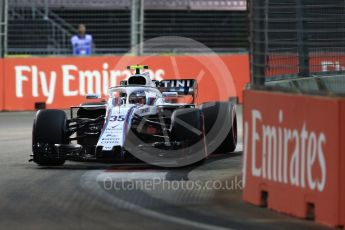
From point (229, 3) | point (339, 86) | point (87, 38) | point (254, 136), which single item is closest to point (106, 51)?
point (87, 38)

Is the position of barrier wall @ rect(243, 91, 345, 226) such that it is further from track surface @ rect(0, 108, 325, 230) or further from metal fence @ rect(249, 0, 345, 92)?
metal fence @ rect(249, 0, 345, 92)

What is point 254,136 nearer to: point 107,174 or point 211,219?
point 211,219

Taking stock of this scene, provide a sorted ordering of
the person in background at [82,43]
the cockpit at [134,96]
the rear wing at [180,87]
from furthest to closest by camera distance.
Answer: the person in background at [82,43] → the rear wing at [180,87] → the cockpit at [134,96]

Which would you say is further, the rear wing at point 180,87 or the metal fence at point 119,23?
the metal fence at point 119,23

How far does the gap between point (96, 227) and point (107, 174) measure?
401 centimetres

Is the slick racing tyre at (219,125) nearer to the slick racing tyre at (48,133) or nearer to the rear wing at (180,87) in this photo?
the rear wing at (180,87)

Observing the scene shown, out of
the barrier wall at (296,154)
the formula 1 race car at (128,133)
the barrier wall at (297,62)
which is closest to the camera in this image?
the barrier wall at (296,154)

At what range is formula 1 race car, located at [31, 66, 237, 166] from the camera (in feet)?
44.0

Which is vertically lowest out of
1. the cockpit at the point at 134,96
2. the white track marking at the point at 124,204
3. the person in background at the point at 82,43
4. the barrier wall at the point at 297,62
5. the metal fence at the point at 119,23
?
the white track marking at the point at 124,204

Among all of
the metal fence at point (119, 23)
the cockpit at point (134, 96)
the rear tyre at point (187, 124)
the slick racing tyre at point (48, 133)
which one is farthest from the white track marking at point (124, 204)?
the metal fence at point (119, 23)

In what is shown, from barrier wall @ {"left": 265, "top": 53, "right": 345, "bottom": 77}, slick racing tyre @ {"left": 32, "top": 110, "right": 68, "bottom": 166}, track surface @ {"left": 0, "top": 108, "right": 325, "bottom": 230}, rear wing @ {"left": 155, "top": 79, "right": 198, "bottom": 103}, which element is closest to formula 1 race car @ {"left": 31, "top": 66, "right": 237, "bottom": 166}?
slick racing tyre @ {"left": 32, "top": 110, "right": 68, "bottom": 166}

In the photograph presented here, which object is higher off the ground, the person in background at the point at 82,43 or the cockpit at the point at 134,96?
the person in background at the point at 82,43

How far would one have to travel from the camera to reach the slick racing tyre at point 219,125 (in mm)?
14797

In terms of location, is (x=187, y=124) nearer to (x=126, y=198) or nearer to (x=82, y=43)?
(x=126, y=198)
